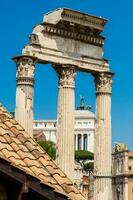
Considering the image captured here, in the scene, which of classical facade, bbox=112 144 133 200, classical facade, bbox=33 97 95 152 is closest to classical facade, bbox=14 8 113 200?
classical facade, bbox=112 144 133 200

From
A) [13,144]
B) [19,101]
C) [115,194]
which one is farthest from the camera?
[115,194]

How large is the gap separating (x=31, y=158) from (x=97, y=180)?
51.2 ft

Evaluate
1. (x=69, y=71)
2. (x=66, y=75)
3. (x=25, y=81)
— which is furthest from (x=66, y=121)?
(x=25, y=81)

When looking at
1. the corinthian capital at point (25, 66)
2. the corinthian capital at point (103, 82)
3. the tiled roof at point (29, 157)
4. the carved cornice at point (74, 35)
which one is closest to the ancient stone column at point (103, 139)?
the corinthian capital at point (103, 82)

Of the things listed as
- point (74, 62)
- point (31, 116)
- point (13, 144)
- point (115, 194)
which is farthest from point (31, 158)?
point (115, 194)

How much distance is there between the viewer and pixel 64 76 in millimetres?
20688

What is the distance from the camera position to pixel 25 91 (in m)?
19.5

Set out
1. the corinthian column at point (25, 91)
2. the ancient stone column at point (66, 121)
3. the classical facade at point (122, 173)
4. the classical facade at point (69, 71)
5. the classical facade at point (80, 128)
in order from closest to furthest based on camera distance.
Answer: the corinthian column at point (25, 91) → the classical facade at point (69, 71) → the ancient stone column at point (66, 121) → the classical facade at point (122, 173) → the classical facade at point (80, 128)

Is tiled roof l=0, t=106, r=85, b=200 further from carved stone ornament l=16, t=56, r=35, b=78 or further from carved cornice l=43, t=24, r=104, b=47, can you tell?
carved cornice l=43, t=24, r=104, b=47

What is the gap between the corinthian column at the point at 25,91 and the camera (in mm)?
19391

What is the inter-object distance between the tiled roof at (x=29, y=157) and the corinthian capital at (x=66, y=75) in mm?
14126

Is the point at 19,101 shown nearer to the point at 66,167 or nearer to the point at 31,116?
the point at 31,116

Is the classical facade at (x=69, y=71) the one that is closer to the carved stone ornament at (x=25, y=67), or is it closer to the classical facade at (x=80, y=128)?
the carved stone ornament at (x=25, y=67)

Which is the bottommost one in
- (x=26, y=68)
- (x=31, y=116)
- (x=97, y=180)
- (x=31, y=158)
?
(x=31, y=158)
